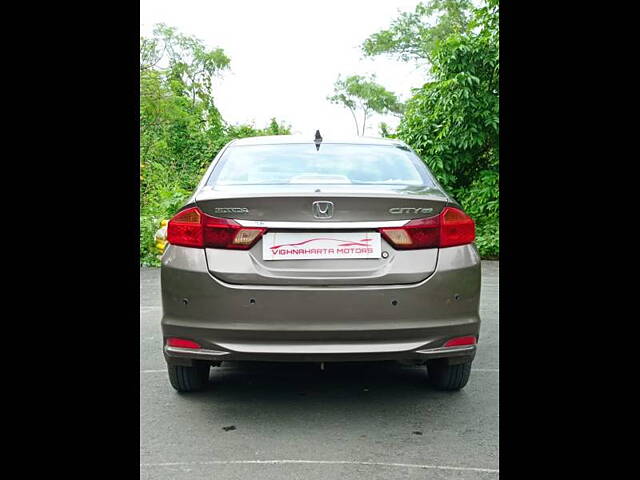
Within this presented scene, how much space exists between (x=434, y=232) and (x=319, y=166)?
977mm

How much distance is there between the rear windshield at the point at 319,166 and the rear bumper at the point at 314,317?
69 cm

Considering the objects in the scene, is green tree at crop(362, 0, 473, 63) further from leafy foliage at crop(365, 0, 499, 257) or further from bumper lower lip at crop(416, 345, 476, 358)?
bumper lower lip at crop(416, 345, 476, 358)

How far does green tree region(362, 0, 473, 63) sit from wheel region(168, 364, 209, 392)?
27.1m

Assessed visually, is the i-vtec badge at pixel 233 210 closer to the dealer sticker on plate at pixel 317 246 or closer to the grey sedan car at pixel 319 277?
the grey sedan car at pixel 319 277

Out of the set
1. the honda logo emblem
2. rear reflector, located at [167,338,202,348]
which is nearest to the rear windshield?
the honda logo emblem

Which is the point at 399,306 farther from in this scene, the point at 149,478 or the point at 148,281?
the point at 148,281

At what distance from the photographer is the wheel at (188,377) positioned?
4.05 meters

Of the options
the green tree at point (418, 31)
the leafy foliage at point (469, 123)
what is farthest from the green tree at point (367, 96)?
the leafy foliage at point (469, 123)

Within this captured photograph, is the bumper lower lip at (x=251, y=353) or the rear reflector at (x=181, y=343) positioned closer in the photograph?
the bumper lower lip at (x=251, y=353)

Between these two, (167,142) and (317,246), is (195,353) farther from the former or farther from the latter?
(167,142)

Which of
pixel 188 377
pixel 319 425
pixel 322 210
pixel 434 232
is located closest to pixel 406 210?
pixel 434 232

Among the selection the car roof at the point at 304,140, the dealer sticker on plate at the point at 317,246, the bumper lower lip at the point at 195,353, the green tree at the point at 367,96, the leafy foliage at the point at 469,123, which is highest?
the green tree at the point at 367,96
